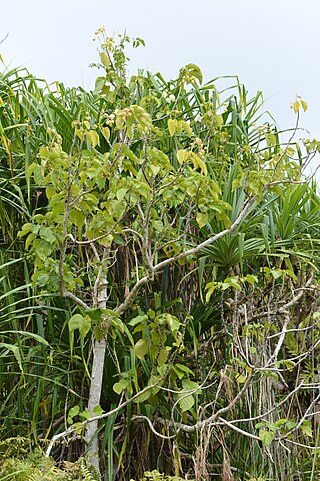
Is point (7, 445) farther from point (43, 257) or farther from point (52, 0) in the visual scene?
point (52, 0)

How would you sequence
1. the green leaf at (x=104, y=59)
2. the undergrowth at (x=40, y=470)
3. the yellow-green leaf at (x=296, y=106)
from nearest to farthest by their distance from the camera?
the undergrowth at (x=40, y=470) < the yellow-green leaf at (x=296, y=106) < the green leaf at (x=104, y=59)

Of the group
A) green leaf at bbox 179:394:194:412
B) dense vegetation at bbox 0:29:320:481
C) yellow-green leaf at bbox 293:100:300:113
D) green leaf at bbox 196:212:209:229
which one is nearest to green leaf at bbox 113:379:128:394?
dense vegetation at bbox 0:29:320:481

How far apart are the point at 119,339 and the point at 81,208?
0.68 metres

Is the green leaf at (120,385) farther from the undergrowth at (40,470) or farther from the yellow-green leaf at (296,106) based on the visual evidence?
the yellow-green leaf at (296,106)

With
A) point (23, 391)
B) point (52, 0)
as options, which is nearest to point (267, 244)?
point (23, 391)

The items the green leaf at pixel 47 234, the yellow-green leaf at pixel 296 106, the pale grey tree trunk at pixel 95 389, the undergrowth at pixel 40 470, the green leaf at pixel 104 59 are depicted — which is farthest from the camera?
the green leaf at pixel 104 59

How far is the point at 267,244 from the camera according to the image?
8.77ft

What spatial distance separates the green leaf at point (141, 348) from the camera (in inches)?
96.9

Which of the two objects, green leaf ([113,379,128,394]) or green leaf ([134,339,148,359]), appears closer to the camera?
green leaf ([113,379,128,394])

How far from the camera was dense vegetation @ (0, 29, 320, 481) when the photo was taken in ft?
7.50

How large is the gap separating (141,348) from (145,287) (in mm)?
444

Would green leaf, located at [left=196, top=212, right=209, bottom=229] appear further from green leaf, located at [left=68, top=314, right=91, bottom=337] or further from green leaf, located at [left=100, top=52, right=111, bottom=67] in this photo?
green leaf, located at [left=100, top=52, right=111, bottom=67]

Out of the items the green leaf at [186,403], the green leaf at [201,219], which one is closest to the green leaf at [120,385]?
the green leaf at [186,403]

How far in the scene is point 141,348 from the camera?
2465 mm
